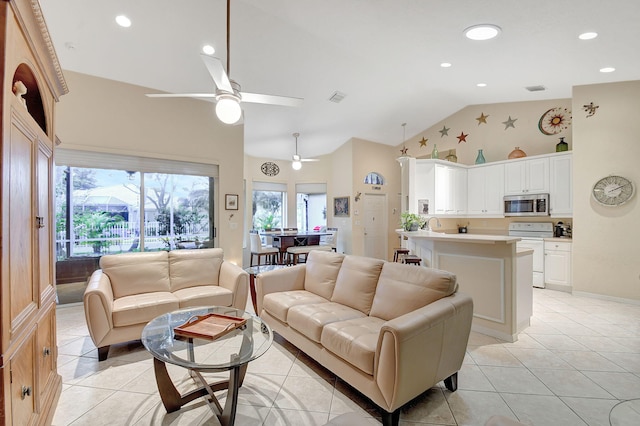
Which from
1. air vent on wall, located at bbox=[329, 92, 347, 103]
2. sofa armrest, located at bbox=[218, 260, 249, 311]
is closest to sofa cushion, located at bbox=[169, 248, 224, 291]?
sofa armrest, located at bbox=[218, 260, 249, 311]

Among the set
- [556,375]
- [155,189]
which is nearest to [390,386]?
[556,375]

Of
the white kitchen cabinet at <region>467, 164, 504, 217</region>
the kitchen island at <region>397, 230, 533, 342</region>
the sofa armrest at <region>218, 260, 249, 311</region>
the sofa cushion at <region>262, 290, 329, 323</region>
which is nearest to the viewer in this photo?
the sofa cushion at <region>262, 290, 329, 323</region>

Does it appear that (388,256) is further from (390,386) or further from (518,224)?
(390,386)

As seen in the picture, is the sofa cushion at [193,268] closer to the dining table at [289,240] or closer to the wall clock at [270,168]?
the dining table at [289,240]

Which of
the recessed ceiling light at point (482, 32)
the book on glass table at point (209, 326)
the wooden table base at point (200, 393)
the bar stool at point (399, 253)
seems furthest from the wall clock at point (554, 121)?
the wooden table base at point (200, 393)

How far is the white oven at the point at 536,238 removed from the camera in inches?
200

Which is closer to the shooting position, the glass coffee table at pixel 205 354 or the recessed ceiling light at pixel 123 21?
the glass coffee table at pixel 205 354

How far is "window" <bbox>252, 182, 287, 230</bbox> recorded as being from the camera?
7996mm

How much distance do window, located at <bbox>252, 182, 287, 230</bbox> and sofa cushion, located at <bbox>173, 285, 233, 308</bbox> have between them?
15.4 ft

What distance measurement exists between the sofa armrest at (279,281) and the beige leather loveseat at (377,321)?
0.01m

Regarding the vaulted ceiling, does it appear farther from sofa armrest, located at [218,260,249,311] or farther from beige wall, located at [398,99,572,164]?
sofa armrest, located at [218,260,249,311]

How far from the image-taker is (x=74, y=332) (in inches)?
127

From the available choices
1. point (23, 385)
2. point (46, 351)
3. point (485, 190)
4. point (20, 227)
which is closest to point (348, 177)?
point (485, 190)

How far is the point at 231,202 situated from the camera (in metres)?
5.42
